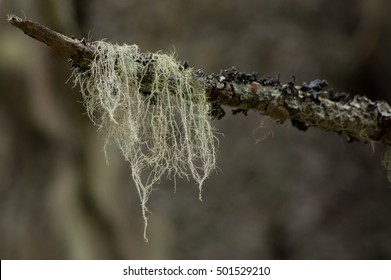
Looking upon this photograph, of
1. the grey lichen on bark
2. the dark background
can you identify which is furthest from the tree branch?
the dark background

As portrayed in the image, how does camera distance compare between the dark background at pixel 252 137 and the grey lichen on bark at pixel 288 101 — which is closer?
the grey lichen on bark at pixel 288 101

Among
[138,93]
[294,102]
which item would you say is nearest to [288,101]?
[294,102]

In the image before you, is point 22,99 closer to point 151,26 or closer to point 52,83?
point 52,83

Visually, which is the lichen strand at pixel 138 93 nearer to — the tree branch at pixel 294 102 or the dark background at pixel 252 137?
the tree branch at pixel 294 102

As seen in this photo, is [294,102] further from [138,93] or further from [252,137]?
[252,137]

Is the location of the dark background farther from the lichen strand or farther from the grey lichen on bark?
the lichen strand

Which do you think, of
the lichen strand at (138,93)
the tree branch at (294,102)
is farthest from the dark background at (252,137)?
the lichen strand at (138,93)

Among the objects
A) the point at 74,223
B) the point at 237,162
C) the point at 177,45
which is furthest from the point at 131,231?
the point at 177,45
